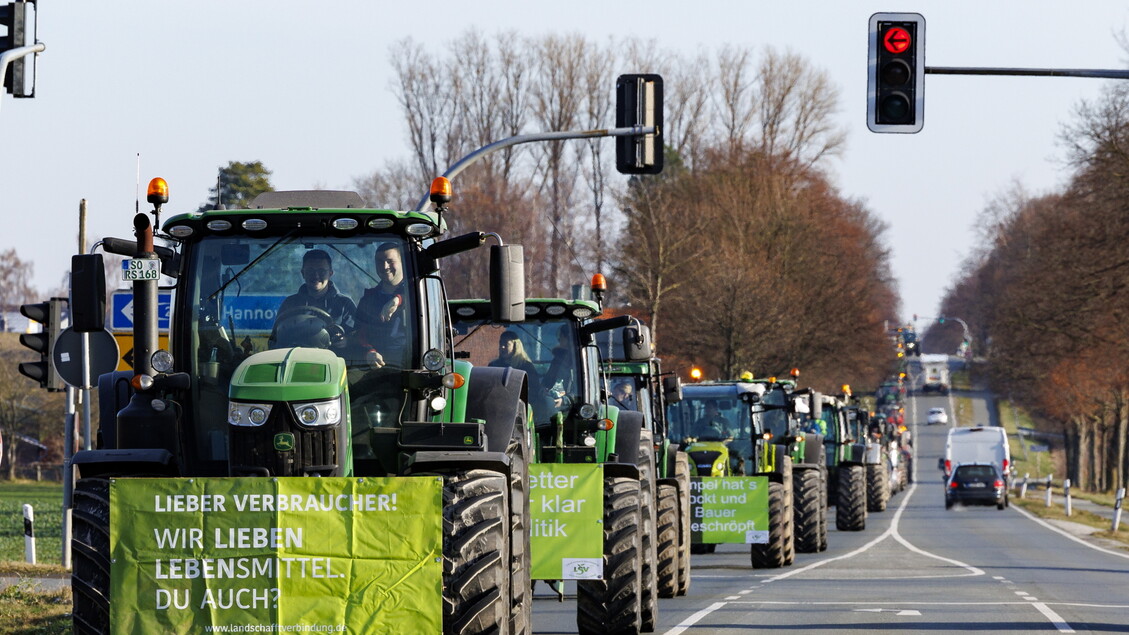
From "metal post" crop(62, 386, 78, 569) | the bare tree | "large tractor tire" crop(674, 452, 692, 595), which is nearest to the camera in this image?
"large tractor tire" crop(674, 452, 692, 595)

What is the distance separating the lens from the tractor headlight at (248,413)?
905 centimetres

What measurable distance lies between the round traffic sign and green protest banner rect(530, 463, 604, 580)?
5.37 m

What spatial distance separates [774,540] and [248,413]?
16357 millimetres

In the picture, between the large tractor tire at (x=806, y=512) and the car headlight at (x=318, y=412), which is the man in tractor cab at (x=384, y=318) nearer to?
the car headlight at (x=318, y=412)

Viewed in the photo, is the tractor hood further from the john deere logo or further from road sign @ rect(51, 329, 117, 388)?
road sign @ rect(51, 329, 117, 388)

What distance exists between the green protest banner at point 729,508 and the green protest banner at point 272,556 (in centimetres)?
1499

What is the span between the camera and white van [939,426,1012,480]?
61.8m

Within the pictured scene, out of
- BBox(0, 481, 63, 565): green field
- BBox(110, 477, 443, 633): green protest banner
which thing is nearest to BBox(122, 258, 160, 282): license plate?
BBox(110, 477, 443, 633): green protest banner

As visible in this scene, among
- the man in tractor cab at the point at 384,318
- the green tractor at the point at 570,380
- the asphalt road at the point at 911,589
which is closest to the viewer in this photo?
the man in tractor cab at the point at 384,318

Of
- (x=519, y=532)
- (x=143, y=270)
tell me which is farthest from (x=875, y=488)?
(x=143, y=270)

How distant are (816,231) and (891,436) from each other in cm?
791

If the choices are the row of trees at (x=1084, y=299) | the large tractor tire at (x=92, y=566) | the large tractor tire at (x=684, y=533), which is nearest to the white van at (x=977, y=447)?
the row of trees at (x=1084, y=299)

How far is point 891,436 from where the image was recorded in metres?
64.9

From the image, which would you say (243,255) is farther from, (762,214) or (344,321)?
(762,214)
